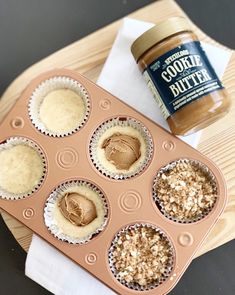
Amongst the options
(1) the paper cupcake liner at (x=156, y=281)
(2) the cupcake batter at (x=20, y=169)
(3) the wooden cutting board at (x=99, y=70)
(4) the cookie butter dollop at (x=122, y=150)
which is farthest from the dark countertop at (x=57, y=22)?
(1) the paper cupcake liner at (x=156, y=281)

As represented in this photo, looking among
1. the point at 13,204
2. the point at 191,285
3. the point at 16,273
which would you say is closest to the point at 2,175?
the point at 13,204

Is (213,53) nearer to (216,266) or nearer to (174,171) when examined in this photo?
(174,171)

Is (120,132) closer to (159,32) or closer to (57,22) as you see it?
(159,32)

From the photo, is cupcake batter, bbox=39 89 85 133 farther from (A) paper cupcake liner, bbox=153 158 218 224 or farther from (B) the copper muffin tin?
(A) paper cupcake liner, bbox=153 158 218 224

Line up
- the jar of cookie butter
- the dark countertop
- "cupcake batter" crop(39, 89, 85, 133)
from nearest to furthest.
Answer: the jar of cookie butter < "cupcake batter" crop(39, 89, 85, 133) < the dark countertop

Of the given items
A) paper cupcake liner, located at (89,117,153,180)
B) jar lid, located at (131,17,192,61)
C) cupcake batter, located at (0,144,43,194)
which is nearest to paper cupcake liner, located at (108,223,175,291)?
paper cupcake liner, located at (89,117,153,180)

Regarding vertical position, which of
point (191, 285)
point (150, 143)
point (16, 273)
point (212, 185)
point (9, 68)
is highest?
point (9, 68)

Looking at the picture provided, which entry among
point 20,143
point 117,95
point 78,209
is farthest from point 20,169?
point 117,95
